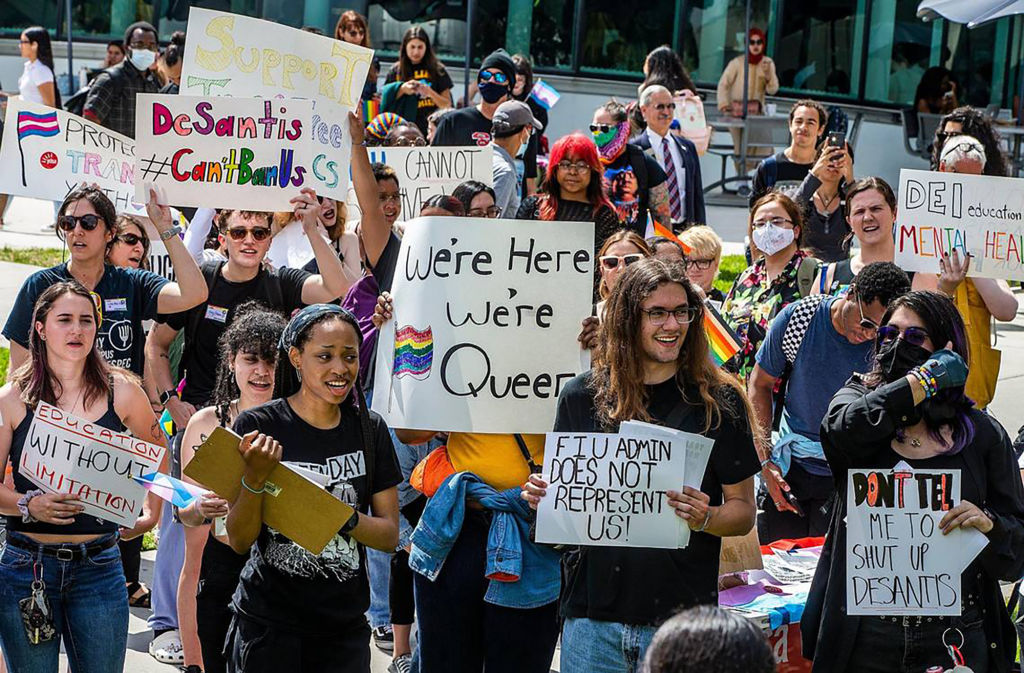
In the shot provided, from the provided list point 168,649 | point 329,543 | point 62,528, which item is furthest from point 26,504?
point 168,649

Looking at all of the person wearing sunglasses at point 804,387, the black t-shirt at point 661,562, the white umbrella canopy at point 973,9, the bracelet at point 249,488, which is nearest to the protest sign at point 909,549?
the black t-shirt at point 661,562

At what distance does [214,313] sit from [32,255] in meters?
8.90

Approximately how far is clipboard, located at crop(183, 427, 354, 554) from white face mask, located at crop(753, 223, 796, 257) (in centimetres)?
326

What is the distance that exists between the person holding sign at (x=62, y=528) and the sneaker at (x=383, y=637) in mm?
1610

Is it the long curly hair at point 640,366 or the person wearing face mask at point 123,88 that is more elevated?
the person wearing face mask at point 123,88

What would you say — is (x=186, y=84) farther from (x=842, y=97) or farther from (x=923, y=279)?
(x=842, y=97)

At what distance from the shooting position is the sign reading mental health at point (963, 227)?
6594 millimetres

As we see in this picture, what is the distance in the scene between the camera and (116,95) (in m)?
11.4

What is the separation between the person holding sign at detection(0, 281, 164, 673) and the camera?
486 centimetres

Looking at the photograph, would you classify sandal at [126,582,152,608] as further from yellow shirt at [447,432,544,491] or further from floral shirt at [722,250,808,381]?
floral shirt at [722,250,808,381]

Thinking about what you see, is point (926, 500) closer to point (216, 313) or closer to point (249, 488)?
point (249, 488)

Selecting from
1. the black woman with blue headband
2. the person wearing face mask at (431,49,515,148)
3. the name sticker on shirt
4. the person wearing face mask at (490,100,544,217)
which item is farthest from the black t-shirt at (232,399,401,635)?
the person wearing face mask at (431,49,515,148)

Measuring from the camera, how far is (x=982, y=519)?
437 centimetres

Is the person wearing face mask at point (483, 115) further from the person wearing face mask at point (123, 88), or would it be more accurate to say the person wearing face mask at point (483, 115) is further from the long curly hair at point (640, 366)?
the long curly hair at point (640, 366)
